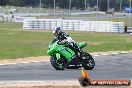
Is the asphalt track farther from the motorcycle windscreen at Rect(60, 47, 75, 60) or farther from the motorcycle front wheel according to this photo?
the motorcycle windscreen at Rect(60, 47, 75, 60)

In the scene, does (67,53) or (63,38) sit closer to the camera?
(63,38)

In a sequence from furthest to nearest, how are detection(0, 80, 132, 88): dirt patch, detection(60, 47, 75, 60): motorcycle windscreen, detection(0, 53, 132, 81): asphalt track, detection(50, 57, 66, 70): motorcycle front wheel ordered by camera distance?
detection(50, 57, 66, 70): motorcycle front wheel → detection(60, 47, 75, 60): motorcycle windscreen → detection(0, 53, 132, 81): asphalt track → detection(0, 80, 132, 88): dirt patch

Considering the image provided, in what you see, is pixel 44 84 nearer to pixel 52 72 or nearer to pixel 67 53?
pixel 67 53

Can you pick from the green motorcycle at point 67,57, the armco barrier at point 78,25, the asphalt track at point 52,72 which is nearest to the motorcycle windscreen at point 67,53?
the green motorcycle at point 67,57

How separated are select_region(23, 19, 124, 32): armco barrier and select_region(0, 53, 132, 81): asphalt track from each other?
30536 mm

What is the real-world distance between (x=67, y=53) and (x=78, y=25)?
3833 cm

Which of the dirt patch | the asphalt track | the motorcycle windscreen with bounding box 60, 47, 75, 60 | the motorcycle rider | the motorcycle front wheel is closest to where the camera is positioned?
the dirt patch

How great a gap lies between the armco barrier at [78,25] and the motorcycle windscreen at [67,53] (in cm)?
3468

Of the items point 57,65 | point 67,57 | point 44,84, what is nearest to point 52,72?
point 57,65

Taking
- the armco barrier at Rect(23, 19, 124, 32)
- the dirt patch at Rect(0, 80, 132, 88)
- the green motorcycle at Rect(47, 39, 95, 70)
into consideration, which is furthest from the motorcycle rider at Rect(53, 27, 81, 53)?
the armco barrier at Rect(23, 19, 124, 32)

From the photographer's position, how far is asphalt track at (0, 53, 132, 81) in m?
16.8

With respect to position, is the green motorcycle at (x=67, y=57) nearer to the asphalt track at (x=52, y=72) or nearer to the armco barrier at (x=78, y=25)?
the asphalt track at (x=52, y=72)

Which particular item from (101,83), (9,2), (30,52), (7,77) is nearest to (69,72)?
(7,77)

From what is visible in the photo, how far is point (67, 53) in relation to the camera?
1819 cm
